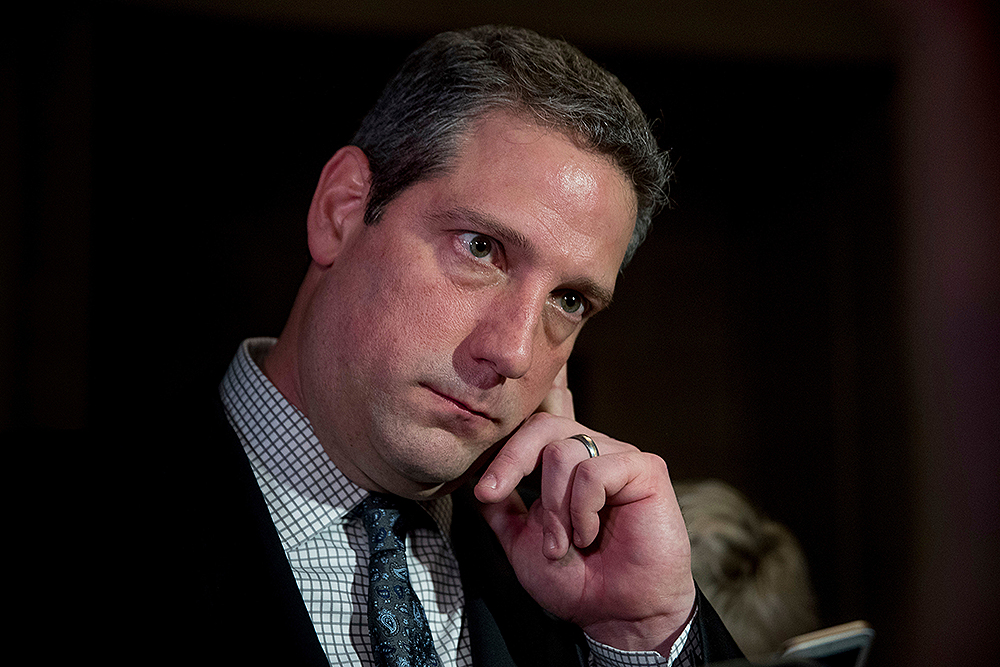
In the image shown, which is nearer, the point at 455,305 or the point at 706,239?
the point at 455,305

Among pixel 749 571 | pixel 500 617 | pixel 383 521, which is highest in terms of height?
pixel 383 521

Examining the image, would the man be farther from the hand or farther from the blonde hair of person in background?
the blonde hair of person in background

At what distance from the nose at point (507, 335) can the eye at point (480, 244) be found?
6cm

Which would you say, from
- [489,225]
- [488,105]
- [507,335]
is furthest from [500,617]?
[488,105]

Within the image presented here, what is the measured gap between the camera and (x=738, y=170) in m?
1.23

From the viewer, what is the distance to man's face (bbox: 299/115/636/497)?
0.82 meters

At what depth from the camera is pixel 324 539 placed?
34.8 inches

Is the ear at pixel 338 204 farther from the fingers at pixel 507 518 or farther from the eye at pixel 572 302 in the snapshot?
the fingers at pixel 507 518

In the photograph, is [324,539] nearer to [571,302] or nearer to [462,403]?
[462,403]

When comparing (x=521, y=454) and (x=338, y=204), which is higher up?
(x=338, y=204)

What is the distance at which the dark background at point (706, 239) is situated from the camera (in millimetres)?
1067

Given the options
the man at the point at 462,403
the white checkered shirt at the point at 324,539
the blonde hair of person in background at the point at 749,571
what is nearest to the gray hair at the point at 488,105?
the man at the point at 462,403

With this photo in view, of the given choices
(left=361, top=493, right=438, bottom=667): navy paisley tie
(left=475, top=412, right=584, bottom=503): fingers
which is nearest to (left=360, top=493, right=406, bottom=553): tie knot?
(left=361, top=493, right=438, bottom=667): navy paisley tie

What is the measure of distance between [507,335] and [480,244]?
0.37 ft
